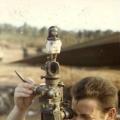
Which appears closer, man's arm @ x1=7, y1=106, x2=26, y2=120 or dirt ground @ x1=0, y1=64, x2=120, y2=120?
man's arm @ x1=7, y1=106, x2=26, y2=120

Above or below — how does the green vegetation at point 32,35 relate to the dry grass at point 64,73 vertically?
above

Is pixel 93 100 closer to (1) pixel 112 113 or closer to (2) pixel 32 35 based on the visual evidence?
(1) pixel 112 113

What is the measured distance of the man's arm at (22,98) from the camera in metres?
1.15

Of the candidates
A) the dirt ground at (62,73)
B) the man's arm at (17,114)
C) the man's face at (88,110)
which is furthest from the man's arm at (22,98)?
the dirt ground at (62,73)

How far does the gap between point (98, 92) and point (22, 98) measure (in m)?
0.19

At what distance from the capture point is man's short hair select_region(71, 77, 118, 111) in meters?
1.21

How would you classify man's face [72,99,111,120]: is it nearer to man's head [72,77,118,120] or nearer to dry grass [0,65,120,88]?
man's head [72,77,118,120]

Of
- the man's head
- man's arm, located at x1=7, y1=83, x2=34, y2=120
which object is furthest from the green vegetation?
the man's head

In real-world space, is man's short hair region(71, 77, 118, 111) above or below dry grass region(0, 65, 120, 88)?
Answer: above

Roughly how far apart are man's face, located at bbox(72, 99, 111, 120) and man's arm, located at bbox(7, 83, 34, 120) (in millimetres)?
117

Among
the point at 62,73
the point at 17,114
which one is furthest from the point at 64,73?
the point at 17,114

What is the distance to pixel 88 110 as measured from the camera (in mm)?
1216

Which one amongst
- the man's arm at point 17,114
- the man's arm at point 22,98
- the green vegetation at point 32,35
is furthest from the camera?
the green vegetation at point 32,35

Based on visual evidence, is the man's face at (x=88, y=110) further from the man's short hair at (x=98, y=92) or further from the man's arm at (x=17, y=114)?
the man's arm at (x=17, y=114)
